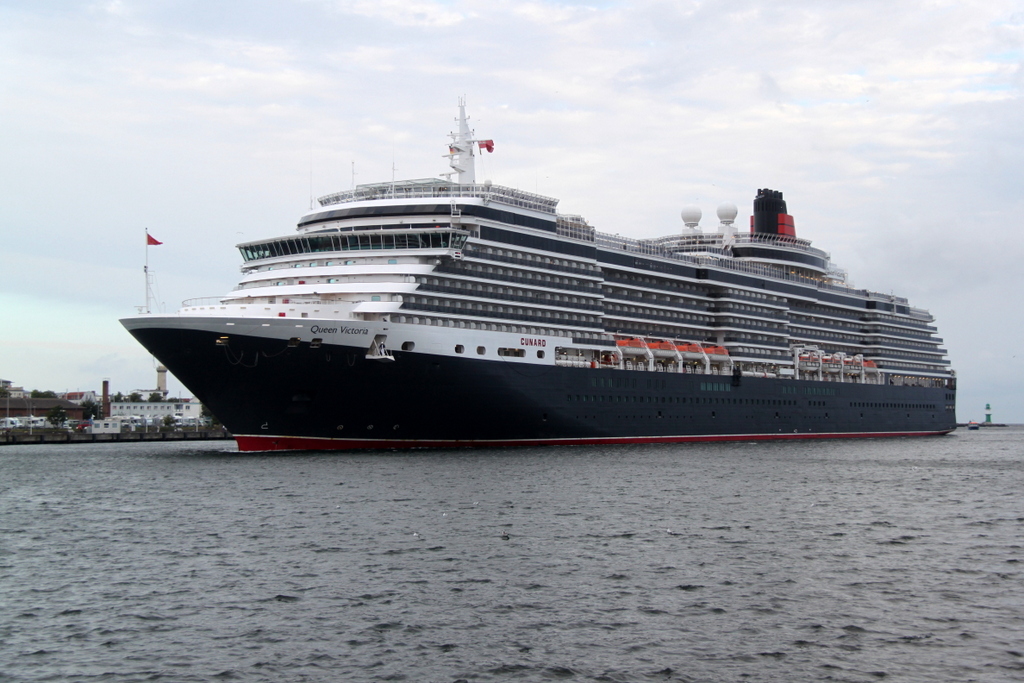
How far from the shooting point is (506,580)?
2319cm

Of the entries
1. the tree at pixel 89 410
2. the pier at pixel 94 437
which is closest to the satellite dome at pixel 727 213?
the pier at pixel 94 437

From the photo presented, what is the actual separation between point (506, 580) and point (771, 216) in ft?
258

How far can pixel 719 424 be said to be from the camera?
246ft

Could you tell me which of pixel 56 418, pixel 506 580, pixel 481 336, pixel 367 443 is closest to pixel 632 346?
pixel 481 336

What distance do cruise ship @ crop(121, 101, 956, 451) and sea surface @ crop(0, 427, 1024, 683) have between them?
8654mm

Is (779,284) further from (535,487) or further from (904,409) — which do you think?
(535,487)

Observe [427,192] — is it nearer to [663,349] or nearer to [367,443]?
[367,443]

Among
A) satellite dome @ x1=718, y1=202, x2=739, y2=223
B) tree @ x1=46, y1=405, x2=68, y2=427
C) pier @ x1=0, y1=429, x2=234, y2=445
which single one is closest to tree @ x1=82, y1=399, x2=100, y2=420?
tree @ x1=46, y1=405, x2=68, y2=427

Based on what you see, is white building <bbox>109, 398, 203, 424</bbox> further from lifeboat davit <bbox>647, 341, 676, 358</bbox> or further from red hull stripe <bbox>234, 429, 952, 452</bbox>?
red hull stripe <bbox>234, 429, 952, 452</bbox>

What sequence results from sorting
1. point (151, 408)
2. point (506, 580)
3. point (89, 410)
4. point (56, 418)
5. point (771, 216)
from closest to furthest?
point (506, 580) → point (771, 216) → point (56, 418) → point (89, 410) → point (151, 408)

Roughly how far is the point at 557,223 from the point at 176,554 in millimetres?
44059

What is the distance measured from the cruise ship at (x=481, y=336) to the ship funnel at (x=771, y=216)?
693 centimetres

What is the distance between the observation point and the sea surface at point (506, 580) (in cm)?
1744

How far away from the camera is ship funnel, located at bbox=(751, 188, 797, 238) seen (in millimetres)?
95438
